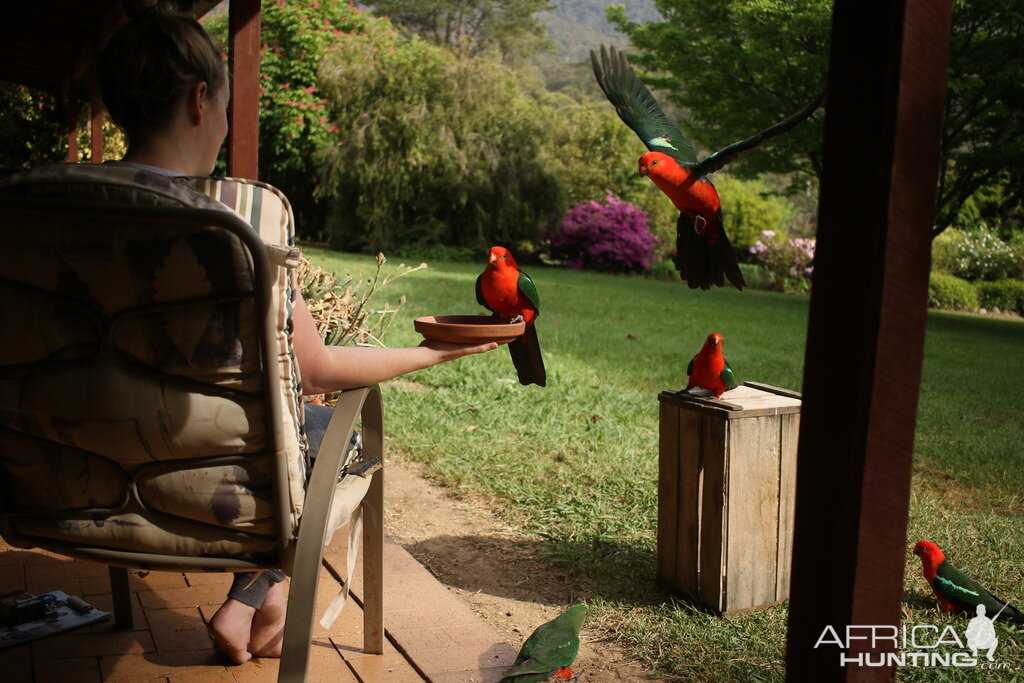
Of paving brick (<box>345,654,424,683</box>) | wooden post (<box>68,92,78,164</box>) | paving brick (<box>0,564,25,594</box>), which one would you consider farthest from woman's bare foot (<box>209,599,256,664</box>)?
wooden post (<box>68,92,78,164</box>)

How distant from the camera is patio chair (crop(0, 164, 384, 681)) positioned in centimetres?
112

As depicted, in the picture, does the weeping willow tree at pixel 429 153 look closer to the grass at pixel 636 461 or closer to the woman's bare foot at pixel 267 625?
the grass at pixel 636 461

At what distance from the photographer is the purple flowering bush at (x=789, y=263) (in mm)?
15766

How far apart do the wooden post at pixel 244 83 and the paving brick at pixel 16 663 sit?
191cm

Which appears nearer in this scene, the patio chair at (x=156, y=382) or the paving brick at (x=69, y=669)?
the patio chair at (x=156, y=382)

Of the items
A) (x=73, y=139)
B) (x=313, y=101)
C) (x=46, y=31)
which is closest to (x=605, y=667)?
(x=46, y=31)

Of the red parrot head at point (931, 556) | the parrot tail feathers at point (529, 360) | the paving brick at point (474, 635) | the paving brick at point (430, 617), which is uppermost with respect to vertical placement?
the parrot tail feathers at point (529, 360)

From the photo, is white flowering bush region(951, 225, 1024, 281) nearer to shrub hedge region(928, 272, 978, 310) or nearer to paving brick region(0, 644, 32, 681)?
→ shrub hedge region(928, 272, 978, 310)

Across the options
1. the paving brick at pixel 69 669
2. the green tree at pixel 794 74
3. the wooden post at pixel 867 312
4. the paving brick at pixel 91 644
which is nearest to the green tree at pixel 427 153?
the green tree at pixel 794 74

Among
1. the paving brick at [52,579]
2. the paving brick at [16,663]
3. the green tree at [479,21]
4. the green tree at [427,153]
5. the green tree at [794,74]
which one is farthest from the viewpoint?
the green tree at [479,21]

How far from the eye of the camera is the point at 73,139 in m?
7.67

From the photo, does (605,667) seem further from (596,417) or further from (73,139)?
(73,139)

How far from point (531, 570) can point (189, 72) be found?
190 cm

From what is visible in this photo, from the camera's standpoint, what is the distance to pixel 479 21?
40.4 meters
